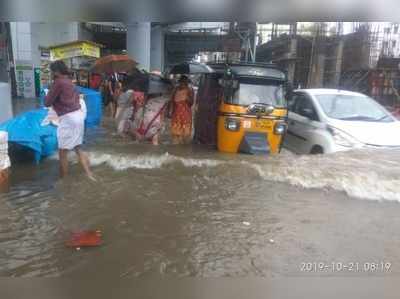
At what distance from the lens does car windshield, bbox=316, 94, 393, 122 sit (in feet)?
27.3

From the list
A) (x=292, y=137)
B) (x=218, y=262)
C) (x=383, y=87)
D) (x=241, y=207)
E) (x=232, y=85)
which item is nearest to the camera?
(x=218, y=262)

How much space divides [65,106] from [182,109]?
11.9 feet

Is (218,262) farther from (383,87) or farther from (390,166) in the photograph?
(383,87)

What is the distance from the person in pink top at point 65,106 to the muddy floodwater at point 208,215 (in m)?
0.64

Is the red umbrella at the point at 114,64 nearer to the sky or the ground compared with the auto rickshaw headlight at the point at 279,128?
nearer to the sky

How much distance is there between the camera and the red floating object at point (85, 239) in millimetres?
4156

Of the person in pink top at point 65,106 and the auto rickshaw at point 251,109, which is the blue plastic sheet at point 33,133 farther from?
the auto rickshaw at point 251,109

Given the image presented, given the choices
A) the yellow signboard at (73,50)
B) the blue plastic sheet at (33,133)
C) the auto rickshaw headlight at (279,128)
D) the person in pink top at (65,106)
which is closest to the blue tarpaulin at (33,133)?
the blue plastic sheet at (33,133)

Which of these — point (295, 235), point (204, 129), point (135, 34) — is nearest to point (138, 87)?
point (204, 129)

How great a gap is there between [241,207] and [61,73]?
3187 mm

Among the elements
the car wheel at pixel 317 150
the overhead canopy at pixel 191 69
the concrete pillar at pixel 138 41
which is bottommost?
the car wheel at pixel 317 150

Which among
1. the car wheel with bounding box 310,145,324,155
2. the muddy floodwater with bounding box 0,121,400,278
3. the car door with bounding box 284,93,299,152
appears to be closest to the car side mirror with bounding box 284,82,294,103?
the car door with bounding box 284,93,299,152

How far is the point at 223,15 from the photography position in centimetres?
351

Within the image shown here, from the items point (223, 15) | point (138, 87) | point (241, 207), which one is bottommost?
point (241, 207)
